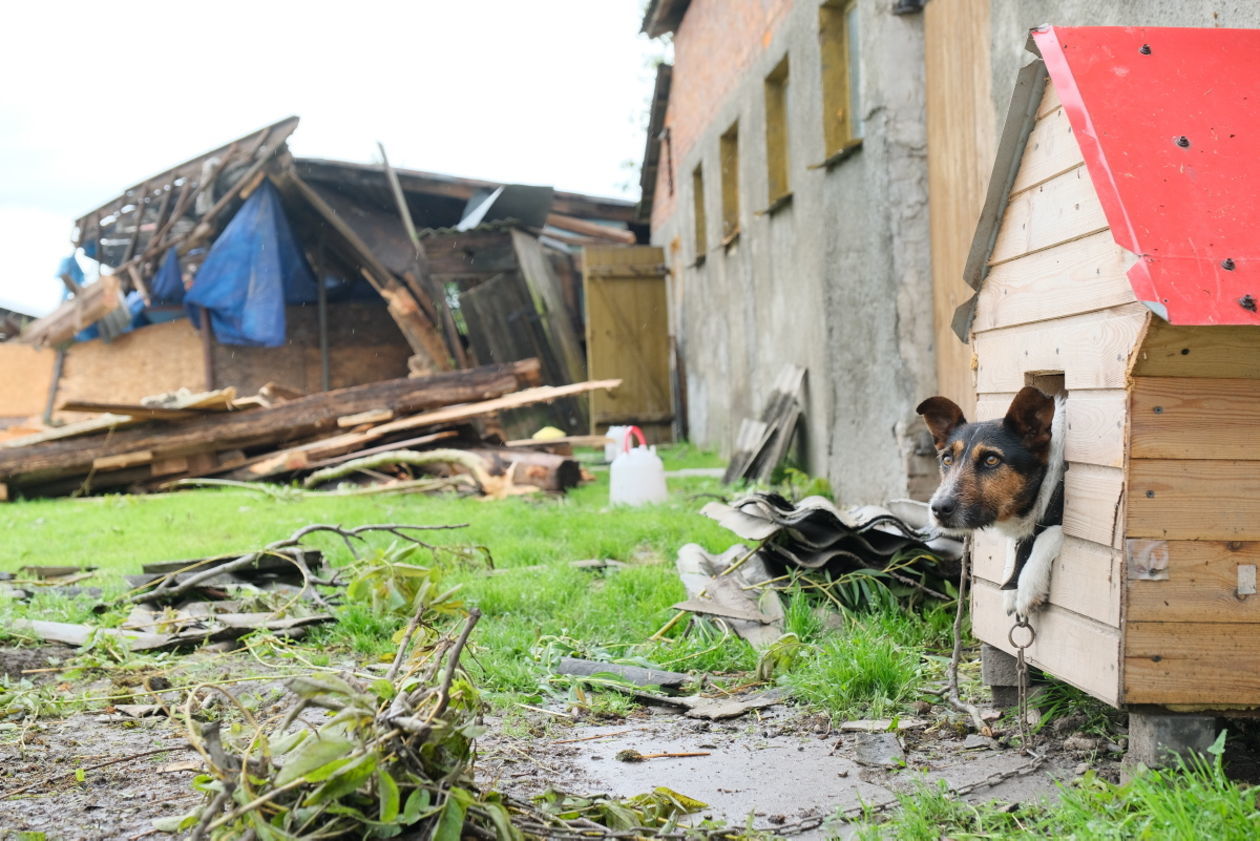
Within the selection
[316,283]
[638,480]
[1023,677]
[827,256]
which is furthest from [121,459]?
[1023,677]

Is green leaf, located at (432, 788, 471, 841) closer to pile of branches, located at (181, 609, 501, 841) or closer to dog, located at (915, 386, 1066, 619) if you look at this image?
pile of branches, located at (181, 609, 501, 841)

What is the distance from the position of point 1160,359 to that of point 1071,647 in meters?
0.85

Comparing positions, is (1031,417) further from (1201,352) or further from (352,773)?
(352,773)

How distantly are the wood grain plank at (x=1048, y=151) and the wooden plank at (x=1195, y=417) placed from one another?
64cm

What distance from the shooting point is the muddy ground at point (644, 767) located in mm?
2734

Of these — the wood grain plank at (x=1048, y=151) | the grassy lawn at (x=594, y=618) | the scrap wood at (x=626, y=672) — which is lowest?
the scrap wood at (x=626, y=672)

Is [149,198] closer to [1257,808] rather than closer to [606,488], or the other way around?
[606,488]

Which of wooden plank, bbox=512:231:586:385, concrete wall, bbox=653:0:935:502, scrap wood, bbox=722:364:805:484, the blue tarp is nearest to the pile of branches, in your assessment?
concrete wall, bbox=653:0:935:502

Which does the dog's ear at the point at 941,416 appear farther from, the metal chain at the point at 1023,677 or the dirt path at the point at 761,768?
the dirt path at the point at 761,768

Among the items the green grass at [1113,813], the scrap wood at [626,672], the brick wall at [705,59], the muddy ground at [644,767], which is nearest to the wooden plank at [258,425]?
the brick wall at [705,59]

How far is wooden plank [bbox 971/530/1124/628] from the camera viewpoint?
262cm

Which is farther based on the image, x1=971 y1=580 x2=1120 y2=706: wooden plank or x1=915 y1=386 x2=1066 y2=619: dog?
x1=915 y1=386 x2=1066 y2=619: dog

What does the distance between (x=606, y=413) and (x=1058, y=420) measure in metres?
13.1

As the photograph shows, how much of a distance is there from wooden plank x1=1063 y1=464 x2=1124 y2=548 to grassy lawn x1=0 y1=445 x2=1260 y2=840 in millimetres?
594
